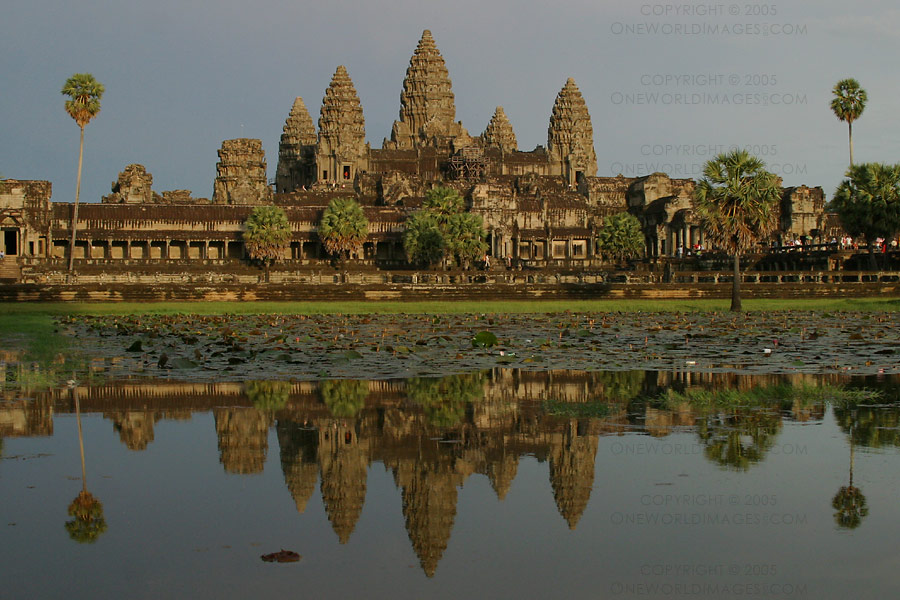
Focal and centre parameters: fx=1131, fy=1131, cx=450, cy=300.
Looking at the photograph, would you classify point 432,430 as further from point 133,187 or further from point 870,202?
point 133,187

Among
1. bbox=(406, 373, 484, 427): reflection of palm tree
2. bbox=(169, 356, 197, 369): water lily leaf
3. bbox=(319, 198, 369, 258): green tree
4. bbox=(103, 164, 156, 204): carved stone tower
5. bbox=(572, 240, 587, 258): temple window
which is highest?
bbox=(103, 164, 156, 204): carved stone tower

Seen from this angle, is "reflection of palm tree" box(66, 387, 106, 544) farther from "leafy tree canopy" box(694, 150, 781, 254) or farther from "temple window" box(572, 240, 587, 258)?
"temple window" box(572, 240, 587, 258)

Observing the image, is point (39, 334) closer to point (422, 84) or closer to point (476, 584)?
point (476, 584)

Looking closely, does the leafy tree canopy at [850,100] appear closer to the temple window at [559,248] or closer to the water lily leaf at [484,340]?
the temple window at [559,248]

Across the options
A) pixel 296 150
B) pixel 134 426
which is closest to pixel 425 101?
pixel 296 150

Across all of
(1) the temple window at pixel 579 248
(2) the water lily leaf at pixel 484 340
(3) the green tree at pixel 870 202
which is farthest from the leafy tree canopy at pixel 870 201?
(2) the water lily leaf at pixel 484 340

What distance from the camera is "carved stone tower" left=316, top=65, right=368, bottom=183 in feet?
416

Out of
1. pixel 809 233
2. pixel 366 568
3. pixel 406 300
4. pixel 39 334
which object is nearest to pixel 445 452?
pixel 366 568

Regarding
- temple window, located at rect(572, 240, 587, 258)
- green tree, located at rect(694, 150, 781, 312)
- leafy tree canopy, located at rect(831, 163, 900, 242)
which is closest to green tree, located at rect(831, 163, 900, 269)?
leafy tree canopy, located at rect(831, 163, 900, 242)

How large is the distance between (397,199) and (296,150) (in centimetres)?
4415

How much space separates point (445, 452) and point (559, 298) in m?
46.2

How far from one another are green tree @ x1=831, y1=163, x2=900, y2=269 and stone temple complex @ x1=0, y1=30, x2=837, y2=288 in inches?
961

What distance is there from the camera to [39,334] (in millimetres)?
28891

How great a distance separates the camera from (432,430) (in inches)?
484
